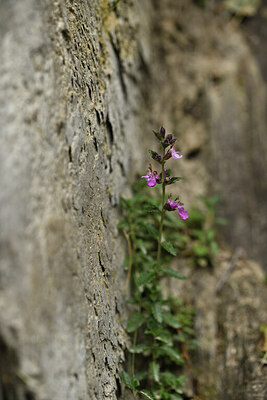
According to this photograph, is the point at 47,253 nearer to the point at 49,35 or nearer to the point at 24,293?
the point at 24,293

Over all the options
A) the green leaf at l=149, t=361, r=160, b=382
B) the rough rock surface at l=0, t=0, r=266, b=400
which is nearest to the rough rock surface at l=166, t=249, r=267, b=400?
the rough rock surface at l=0, t=0, r=266, b=400

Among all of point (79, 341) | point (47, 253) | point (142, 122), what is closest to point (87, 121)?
point (47, 253)

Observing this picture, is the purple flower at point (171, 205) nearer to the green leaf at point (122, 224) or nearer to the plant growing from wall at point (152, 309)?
the plant growing from wall at point (152, 309)

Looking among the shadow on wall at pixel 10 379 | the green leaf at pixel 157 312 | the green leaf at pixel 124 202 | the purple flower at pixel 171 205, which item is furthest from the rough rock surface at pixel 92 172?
the purple flower at pixel 171 205

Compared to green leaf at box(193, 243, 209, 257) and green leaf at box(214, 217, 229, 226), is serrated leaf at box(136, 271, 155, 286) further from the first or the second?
green leaf at box(214, 217, 229, 226)

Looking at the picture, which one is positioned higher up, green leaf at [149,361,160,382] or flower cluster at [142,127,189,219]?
flower cluster at [142,127,189,219]

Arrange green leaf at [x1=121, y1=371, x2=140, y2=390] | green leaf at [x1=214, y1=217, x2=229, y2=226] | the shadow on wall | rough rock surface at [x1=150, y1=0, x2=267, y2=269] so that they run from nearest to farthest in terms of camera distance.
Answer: the shadow on wall < green leaf at [x1=121, y1=371, x2=140, y2=390] < green leaf at [x1=214, y1=217, x2=229, y2=226] < rough rock surface at [x1=150, y1=0, x2=267, y2=269]

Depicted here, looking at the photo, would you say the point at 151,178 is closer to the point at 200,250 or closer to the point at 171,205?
the point at 171,205
